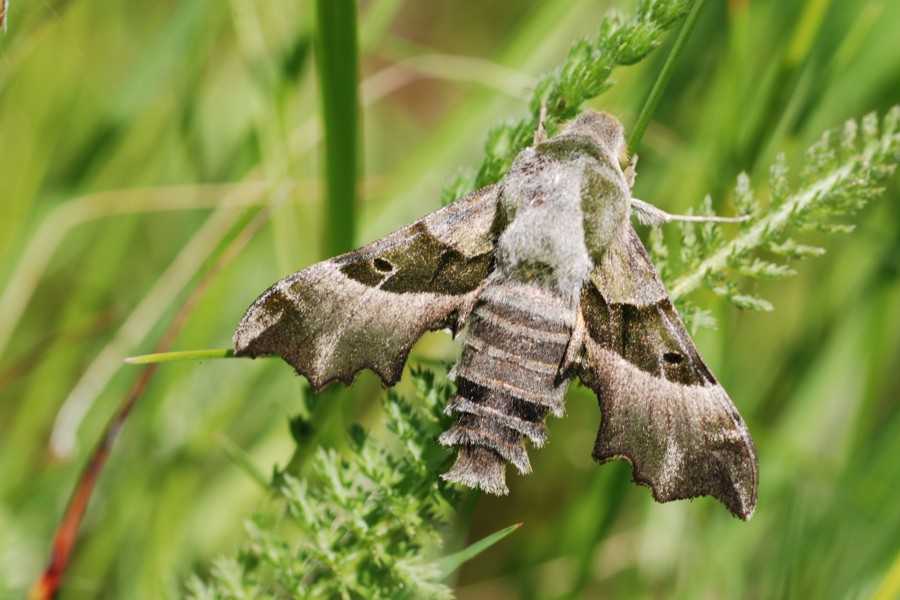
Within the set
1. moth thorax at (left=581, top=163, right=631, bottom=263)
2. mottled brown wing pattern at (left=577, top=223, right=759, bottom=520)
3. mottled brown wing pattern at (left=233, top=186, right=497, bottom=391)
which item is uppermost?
mottled brown wing pattern at (left=233, top=186, right=497, bottom=391)

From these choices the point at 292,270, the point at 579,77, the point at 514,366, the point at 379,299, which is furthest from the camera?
the point at 292,270

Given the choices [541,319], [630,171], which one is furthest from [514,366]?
[630,171]

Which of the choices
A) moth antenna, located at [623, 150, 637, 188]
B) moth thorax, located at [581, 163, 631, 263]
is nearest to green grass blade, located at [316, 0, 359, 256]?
moth thorax, located at [581, 163, 631, 263]

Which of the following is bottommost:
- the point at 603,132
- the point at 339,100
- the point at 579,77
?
the point at 603,132

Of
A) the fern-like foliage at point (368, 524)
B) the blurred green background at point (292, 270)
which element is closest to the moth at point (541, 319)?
the fern-like foliage at point (368, 524)

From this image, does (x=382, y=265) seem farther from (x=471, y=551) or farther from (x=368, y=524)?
(x=471, y=551)

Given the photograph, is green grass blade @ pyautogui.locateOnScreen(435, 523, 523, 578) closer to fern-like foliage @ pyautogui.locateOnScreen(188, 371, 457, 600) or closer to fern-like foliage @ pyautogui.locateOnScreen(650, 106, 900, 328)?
fern-like foliage @ pyautogui.locateOnScreen(188, 371, 457, 600)

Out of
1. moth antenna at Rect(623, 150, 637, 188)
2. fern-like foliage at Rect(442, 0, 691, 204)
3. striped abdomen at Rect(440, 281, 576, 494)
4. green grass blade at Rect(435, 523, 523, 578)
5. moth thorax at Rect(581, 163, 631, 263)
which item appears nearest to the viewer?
green grass blade at Rect(435, 523, 523, 578)
